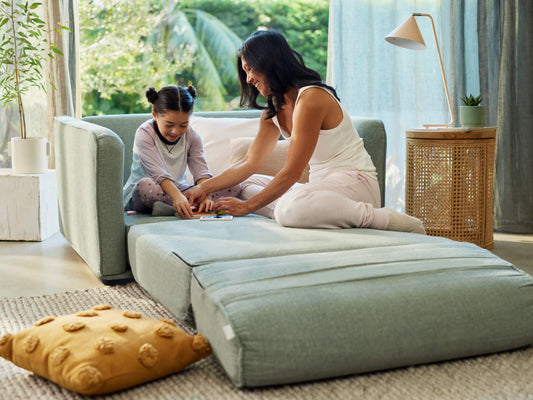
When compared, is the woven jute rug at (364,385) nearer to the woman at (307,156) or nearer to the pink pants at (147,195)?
the woman at (307,156)

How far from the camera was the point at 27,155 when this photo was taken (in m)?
3.34

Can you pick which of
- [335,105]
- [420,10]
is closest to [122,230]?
[335,105]

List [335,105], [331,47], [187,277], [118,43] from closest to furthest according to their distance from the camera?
[187,277]
[335,105]
[331,47]
[118,43]

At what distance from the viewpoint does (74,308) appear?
220 cm

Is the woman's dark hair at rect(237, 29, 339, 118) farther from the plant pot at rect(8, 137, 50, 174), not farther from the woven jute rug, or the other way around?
the plant pot at rect(8, 137, 50, 174)

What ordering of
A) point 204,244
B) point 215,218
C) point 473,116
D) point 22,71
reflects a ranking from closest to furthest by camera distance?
1. point 204,244
2. point 215,218
3. point 473,116
4. point 22,71

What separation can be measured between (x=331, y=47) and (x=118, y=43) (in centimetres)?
369

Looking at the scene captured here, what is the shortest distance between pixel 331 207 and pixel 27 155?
1791 mm

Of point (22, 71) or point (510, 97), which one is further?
point (510, 97)

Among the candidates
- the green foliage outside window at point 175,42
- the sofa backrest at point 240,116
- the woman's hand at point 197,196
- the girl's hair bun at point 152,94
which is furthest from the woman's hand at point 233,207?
the green foliage outside window at point 175,42

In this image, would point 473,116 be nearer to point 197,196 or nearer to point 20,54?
point 197,196

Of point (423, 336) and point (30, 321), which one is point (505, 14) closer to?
point (423, 336)

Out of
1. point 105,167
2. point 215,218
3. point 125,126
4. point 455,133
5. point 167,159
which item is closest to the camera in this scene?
point 105,167

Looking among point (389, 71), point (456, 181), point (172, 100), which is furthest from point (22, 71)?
point (456, 181)
